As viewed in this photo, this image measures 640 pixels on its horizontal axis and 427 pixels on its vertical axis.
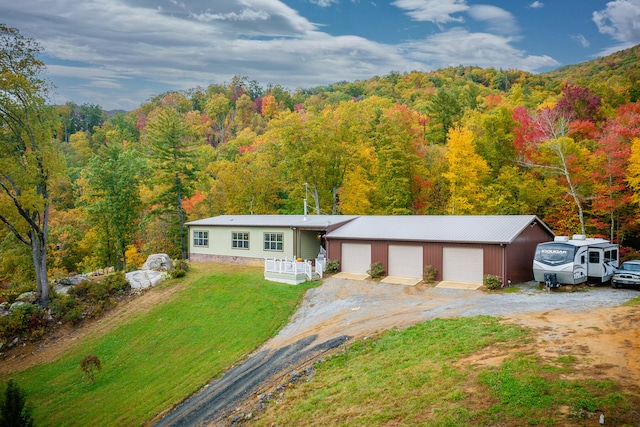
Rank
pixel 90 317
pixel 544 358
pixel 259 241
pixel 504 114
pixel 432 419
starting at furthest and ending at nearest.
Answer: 1. pixel 504 114
2. pixel 259 241
3. pixel 90 317
4. pixel 544 358
5. pixel 432 419

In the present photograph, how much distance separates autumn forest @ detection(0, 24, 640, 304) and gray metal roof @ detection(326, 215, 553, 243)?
7.55 meters

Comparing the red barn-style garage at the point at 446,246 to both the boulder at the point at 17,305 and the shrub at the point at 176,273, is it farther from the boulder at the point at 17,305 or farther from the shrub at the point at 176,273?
the boulder at the point at 17,305

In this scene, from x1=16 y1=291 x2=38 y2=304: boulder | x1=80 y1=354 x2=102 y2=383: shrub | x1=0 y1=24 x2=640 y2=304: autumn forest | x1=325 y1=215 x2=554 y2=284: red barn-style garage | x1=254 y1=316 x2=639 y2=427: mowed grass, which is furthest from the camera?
x1=0 y1=24 x2=640 y2=304: autumn forest

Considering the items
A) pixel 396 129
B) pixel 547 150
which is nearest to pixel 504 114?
pixel 547 150

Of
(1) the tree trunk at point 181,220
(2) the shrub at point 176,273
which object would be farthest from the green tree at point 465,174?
(1) the tree trunk at point 181,220

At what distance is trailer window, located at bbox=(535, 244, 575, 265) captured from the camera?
1811 centimetres

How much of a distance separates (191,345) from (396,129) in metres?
25.9

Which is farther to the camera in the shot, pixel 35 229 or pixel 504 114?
pixel 504 114

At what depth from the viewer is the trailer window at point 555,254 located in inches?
713

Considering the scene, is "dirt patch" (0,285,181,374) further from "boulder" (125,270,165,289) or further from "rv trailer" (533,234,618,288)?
"rv trailer" (533,234,618,288)

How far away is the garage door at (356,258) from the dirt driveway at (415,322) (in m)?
2.83

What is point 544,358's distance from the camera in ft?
31.4

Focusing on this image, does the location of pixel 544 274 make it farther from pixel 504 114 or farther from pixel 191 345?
pixel 504 114

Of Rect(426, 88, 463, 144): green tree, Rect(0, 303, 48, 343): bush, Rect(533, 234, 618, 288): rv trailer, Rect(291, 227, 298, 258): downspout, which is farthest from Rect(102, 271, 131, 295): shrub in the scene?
Rect(426, 88, 463, 144): green tree
